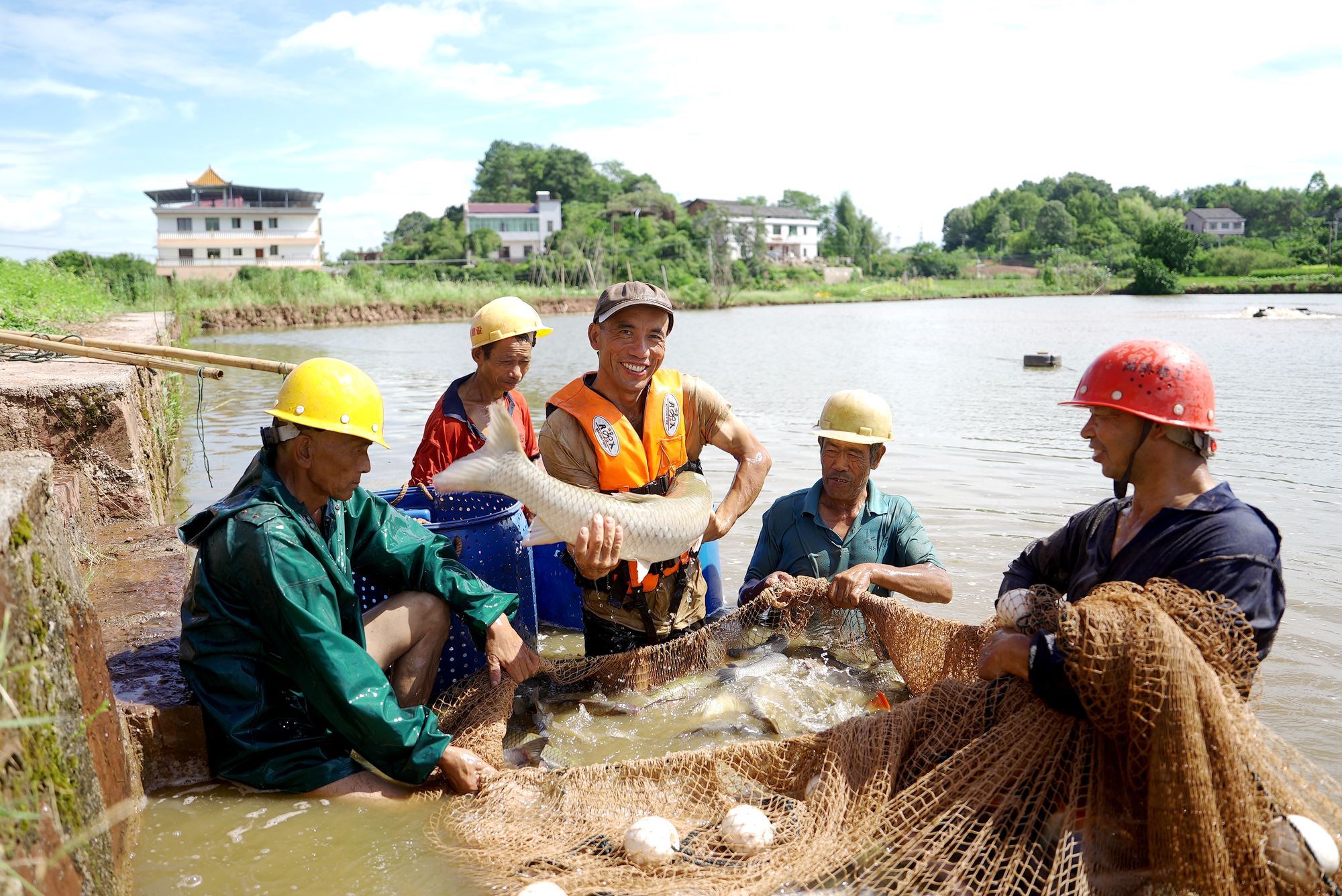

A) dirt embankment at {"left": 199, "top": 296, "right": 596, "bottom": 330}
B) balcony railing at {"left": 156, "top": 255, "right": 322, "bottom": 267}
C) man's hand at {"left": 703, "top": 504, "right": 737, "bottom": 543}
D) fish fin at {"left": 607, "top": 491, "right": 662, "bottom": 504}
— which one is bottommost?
man's hand at {"left": 703, "top": 504, "right": 737, "bottom": 543}

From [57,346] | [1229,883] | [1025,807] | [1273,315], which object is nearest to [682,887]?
[1025,807]

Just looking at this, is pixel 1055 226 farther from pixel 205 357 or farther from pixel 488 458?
pixel 488 458

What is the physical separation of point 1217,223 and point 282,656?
5828 inches

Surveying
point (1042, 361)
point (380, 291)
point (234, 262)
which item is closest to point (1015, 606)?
point (1042, 361)

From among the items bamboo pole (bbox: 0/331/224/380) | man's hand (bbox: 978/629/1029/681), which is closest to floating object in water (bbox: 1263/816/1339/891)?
man's hand (bbox: 978/629/1029/681)

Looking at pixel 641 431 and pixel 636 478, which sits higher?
pixel 641 431

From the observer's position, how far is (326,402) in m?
3.46

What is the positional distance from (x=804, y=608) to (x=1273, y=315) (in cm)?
4386

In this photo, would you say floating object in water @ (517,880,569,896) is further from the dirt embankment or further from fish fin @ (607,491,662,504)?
the dirt embankment

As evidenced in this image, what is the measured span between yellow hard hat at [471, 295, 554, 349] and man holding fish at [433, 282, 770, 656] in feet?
3.40

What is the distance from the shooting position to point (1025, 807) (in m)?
2.87

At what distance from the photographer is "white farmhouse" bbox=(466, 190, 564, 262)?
3563 inches

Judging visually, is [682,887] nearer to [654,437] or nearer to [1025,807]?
[1025,807]

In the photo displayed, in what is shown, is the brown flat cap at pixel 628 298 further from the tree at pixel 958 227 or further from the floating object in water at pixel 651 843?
the tree at pixel 958 227
